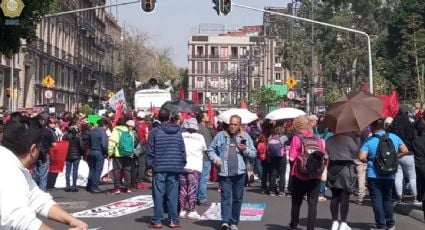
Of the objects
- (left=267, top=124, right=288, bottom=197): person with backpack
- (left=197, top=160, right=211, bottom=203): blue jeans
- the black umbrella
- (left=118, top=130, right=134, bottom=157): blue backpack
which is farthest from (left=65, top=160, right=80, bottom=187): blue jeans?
(left=267, top=124, right=288, bottom=197): person with backpack

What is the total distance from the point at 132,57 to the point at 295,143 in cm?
8384

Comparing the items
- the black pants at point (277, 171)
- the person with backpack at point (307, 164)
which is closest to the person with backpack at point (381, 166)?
the person with backpack at point (307, 164)

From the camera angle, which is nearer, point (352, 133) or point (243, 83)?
point (352, 133)

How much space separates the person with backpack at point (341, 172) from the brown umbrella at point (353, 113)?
187 mm

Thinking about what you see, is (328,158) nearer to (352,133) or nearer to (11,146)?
(352,133)

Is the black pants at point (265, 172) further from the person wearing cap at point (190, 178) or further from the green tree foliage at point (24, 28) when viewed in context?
the green tree foliage at point (24, 28)

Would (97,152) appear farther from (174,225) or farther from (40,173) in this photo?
(174,225)

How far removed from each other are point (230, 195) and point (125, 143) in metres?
6.07

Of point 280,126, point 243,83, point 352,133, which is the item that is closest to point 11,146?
point 352,133

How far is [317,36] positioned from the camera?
57031 mm

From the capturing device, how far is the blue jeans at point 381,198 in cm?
1066

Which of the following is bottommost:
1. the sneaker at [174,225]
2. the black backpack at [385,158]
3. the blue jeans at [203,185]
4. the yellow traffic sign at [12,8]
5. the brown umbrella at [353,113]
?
the sneaker at [174,225]

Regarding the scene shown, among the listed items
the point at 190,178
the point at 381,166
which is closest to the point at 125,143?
the point at 190,178

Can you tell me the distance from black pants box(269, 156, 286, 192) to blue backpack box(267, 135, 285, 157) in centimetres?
13
